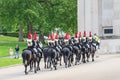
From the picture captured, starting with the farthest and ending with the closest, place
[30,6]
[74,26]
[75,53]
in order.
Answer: [74,26] < [30,6] < [75,53]

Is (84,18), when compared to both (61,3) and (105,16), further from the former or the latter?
(61,3)

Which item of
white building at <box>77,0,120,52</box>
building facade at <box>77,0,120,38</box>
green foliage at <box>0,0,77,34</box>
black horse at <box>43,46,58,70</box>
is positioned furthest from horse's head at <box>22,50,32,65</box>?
green foliage at <box>0,0,77,34</box>

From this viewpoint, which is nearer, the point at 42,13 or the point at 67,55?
the point at 67,55

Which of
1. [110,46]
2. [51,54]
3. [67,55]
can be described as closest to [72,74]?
[51,54]

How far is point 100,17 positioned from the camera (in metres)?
65.4

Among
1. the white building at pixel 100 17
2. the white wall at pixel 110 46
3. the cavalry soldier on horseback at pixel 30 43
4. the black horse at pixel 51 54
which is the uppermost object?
the white building at pixel 100 17

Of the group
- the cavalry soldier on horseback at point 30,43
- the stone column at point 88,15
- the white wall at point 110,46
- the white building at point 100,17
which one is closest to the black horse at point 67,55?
the cavalry soldier on horseback at point 30,43

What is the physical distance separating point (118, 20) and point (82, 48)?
20.9m

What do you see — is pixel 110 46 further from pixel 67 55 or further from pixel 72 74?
pixel 72 74

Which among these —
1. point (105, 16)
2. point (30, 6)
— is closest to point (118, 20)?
point (105, 16)

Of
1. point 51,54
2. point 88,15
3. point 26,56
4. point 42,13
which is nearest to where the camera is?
point 26,56

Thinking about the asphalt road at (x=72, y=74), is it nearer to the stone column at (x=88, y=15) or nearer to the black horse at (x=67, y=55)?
the black horse at (x=67, y=55)

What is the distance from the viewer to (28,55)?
33094 millimetres

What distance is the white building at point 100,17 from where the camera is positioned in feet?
210
